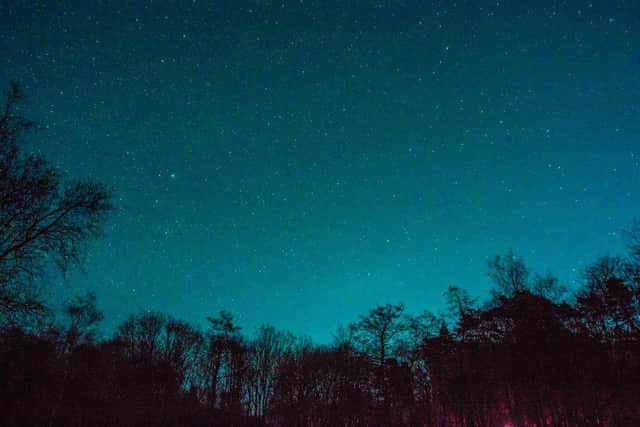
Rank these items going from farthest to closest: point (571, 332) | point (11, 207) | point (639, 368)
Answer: point (571, 332) < point (639, 368) < point (11, 207)

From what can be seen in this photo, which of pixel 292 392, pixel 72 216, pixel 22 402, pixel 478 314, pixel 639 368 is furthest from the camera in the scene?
pixel 292 392

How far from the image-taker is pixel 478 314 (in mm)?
30125

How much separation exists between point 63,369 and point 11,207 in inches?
1075

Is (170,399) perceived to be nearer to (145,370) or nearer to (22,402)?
(145,370)

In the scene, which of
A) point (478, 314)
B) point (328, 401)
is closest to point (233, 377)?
point (328, 401)

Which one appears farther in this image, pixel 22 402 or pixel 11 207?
pixel 22 402

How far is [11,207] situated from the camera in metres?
9.69

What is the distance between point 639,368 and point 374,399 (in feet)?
63.1

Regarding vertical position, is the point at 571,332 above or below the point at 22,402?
above

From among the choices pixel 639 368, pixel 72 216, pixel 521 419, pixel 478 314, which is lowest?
pixel 521 419

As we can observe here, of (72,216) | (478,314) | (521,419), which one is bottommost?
(521,419)

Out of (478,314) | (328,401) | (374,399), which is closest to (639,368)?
(478,314)

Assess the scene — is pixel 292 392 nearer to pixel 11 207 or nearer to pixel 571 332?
pixel 571 332

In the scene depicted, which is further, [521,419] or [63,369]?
[63,369]
